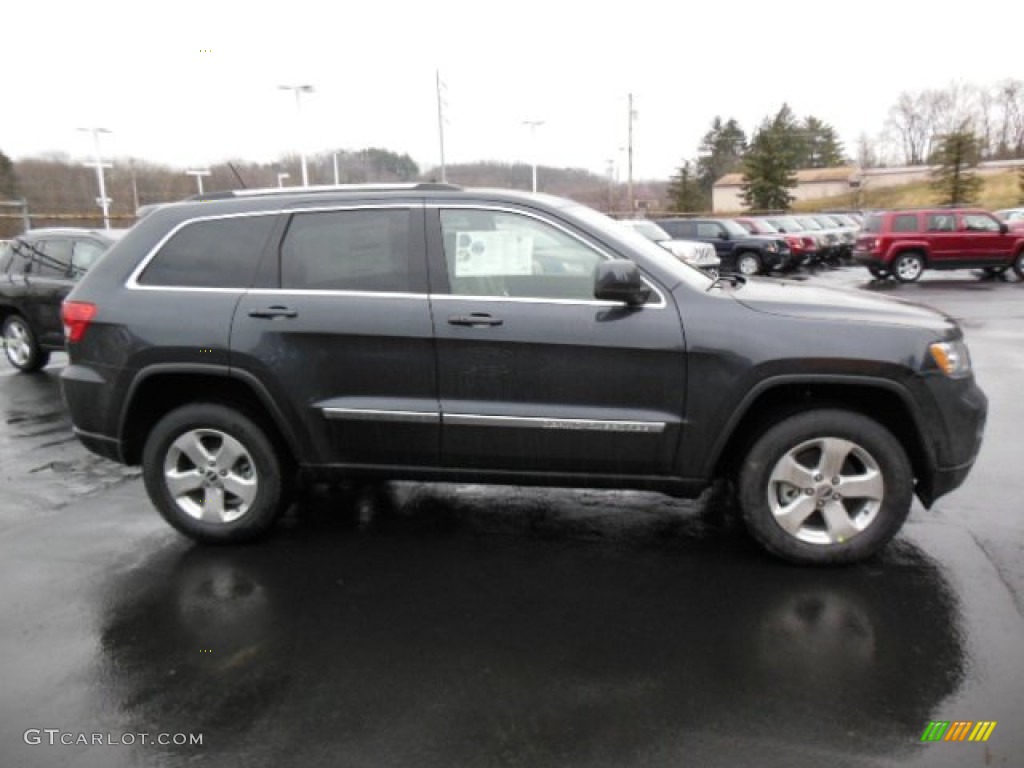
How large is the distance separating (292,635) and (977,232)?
→ 820 inches

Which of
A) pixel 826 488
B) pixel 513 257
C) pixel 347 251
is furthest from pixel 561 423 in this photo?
pixel 347 251

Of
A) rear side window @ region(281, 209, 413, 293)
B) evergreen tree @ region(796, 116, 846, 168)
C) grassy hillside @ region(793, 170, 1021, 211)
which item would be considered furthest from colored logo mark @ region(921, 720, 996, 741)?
evergreen tree @ region(796, 116, 846, 168)

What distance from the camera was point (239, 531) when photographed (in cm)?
434

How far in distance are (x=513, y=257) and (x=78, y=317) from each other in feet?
7.95

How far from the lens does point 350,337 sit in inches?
158

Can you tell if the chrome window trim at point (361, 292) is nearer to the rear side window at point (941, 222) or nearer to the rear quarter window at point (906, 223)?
the rear quarter window at point (906, 223)

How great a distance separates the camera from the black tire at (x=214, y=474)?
425cm

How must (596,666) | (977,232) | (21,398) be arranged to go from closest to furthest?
(596,666) → (21,398) → (977,232)

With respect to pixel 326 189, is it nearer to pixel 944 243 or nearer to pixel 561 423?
pixel 561 423

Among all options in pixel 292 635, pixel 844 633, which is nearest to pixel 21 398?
pixel 292 635

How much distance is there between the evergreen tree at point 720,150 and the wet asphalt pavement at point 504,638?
89579 mm

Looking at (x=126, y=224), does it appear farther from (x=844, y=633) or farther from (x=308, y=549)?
(x=844, y=633)

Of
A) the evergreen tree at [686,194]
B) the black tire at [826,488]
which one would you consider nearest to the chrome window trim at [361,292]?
the black tire at [826,488]

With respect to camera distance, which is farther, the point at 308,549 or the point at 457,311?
the point at 308,549
